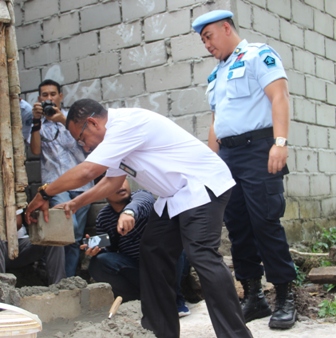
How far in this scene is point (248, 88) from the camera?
12.7 feet

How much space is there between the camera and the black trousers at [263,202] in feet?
12.3

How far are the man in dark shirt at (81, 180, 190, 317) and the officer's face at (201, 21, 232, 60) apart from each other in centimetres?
Answer: 126

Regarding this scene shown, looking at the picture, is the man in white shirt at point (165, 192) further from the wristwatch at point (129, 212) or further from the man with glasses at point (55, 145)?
the man with glasses at point (55, 145)

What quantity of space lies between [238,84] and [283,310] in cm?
145

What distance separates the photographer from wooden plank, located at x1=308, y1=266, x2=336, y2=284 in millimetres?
4602

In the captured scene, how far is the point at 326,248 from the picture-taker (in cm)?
571

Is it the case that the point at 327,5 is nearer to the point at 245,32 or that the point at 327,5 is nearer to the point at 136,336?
the point at 245,32

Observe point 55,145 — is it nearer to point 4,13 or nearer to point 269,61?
point 4,13

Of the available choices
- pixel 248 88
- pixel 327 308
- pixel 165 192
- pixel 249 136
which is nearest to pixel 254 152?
pixel 249 136

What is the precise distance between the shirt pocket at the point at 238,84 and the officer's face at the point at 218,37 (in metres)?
0.16

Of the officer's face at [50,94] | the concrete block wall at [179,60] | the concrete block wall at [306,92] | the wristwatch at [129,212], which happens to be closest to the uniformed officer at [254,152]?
the wristwatch at [129,212]

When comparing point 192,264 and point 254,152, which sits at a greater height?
point 254,152

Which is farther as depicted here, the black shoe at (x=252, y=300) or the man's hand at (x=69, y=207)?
the black shoe at (x=252, y=300)

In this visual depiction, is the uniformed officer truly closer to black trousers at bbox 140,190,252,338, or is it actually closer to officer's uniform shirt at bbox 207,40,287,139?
officer's uniform shirt at bbox 207,40,287,139
